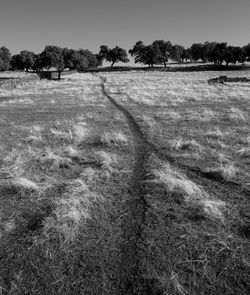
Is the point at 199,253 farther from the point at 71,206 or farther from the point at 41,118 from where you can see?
the point at 41,118

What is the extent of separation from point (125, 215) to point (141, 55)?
12351 centimetres

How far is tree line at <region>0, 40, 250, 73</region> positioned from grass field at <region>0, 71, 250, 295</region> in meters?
70.2

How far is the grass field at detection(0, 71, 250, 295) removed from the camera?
4.61 metres

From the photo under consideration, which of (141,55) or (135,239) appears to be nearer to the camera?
(135,239)

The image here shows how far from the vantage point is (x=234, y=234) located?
5656 millimetres

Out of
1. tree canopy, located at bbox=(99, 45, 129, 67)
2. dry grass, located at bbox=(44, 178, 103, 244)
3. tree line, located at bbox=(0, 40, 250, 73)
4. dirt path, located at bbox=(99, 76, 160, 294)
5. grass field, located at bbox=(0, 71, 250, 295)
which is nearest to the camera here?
dirt path, located at bbox=(99, 76, 160, 294)

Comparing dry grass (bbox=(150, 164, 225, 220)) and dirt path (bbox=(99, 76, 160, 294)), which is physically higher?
dry grass (bbox=(150, 164, 225, 220))

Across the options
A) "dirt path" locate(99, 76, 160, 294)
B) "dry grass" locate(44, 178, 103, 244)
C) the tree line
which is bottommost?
"dirt path" locate(99, 76, 160, 294)

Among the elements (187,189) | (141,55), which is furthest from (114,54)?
(187,189)

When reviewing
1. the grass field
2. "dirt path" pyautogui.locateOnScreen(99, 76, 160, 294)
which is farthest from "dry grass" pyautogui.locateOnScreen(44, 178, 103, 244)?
"dirt path" pyautogui.locateOnScreen(99, 76, 160, 294)

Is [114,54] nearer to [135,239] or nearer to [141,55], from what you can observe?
[141,55]

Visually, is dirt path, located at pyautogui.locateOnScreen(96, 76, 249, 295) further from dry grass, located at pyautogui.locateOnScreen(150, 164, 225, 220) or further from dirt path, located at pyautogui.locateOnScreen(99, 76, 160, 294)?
dry grass, located at pyautogui.locateOnScreen(150, 164, 225, 220)

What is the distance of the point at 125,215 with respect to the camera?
637 centimetres

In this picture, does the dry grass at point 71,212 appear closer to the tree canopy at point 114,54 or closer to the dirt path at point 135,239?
the dirt path at point 135,239
